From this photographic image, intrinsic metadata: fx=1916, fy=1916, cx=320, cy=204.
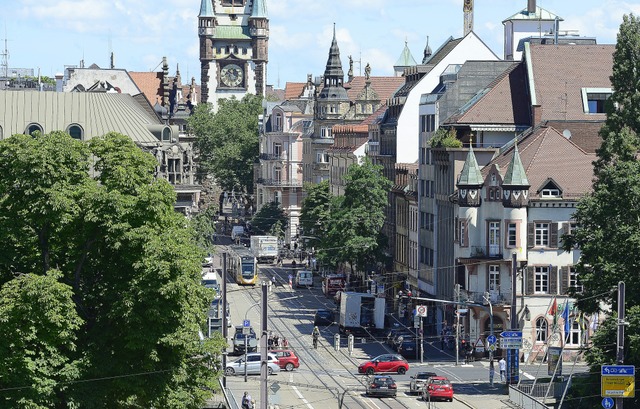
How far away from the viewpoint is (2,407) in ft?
200

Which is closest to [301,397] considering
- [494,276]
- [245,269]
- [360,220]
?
[494,276]

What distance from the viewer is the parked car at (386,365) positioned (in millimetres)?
95500

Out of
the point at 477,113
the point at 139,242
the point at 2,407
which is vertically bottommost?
the point at 2,407

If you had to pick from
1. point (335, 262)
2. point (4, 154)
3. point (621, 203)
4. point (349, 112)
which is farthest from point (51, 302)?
point (349, 112)

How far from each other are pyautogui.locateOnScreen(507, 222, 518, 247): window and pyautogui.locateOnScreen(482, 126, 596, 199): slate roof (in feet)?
6.00

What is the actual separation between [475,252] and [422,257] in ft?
60.3

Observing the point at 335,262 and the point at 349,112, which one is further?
the point at 349,112

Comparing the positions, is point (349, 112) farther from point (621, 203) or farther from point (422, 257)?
point (621, 203)

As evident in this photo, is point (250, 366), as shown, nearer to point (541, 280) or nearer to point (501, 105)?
point (541, 280)

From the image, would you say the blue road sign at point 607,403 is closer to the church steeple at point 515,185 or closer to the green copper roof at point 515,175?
the church steeple at point 515,185

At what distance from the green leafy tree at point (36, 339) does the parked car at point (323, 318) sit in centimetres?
5621

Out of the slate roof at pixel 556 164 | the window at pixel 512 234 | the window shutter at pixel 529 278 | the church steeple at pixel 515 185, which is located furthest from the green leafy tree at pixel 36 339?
the slate roof at pixel 556 164

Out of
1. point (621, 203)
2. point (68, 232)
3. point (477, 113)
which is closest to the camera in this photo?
point (68, 232)

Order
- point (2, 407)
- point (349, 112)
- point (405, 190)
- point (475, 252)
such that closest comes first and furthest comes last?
point (2, 407)
point (475, 252)
point (405, 190)
point (349, 112)
